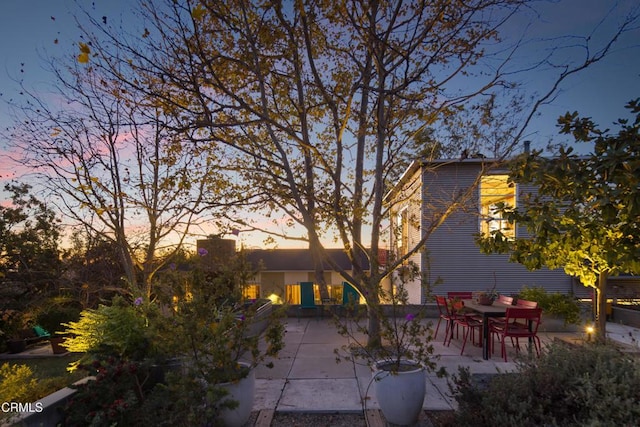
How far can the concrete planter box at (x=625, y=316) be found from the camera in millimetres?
8977

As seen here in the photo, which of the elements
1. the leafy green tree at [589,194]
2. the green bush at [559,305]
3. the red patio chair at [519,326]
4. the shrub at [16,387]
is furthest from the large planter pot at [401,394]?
the green bush at [559,305]

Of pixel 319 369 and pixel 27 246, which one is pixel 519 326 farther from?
pixel 27 246

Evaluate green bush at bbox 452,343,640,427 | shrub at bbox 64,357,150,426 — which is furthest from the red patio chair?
shrub at bbox 64,357,150,426

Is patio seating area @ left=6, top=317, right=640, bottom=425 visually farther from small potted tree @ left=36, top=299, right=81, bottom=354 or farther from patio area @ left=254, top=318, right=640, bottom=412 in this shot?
small potted tree @ left=36, top=299, right=81, bottom=354

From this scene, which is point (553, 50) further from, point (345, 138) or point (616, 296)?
point (616, 296)

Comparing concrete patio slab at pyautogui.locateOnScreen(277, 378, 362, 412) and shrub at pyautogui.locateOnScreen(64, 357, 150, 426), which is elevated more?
shrub at pyautogui.locateOnScreen(64, 357, 150, 426)

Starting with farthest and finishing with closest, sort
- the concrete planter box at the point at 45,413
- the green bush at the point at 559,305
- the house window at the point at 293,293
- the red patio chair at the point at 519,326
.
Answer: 1. the house window at the point at 293,293
2. the green bush at the point at 559,305
3. the red patio chair at the point at 519,326
4. the concrete planter box at the point at 45,413

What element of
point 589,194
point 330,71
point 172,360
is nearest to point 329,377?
point 172,360

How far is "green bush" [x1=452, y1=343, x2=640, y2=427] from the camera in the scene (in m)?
2.38

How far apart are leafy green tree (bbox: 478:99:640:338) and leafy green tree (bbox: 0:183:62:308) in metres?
10.4

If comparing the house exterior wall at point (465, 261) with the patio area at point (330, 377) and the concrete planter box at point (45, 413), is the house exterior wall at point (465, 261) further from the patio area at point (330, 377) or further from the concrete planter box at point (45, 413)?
the concrete planter box at point (45, 413)

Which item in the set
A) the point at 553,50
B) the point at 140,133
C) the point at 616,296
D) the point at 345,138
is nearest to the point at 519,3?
the point at 553,50

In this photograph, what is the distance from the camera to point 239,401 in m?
3.74

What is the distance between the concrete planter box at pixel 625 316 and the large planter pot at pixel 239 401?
30.3ft
